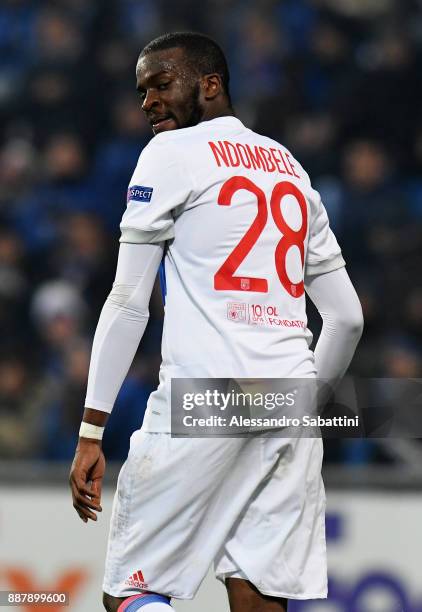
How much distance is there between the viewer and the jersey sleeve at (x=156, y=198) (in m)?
2.62

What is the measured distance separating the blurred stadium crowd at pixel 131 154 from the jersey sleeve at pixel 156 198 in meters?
2.79

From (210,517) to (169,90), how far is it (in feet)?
3.43

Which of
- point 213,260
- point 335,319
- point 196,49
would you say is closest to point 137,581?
point 213,260

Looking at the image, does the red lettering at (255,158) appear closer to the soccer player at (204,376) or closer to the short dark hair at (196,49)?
the soccer player at (204,376)

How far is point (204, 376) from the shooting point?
2646mm

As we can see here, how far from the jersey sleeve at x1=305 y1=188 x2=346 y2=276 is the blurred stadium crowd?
238cm

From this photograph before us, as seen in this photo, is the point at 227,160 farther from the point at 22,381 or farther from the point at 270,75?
the point at 270,75

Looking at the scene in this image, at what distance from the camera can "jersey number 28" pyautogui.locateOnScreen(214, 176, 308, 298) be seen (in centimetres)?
266

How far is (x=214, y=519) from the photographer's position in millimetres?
2633

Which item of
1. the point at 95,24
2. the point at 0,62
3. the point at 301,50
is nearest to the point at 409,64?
the point at 301,50

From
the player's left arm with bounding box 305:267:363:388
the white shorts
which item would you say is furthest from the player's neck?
the white shorts

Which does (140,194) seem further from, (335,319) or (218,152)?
(335,319)

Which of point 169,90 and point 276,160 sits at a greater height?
point 169,90

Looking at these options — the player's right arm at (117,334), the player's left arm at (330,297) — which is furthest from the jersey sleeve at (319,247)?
the player's right arm at (117,334)
